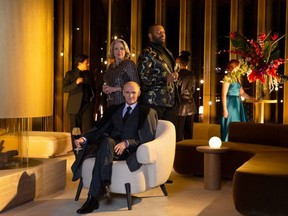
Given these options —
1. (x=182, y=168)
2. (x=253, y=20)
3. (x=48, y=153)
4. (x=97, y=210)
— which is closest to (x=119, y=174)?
(x=97, y=210)

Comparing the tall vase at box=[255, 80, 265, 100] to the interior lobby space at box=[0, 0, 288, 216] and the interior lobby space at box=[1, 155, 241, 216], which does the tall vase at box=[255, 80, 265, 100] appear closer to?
the interior lobby space at box=[0, 0, 288, 216]

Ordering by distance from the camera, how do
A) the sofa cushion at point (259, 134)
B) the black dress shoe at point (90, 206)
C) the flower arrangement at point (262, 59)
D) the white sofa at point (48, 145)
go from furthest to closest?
the white sofa at point (48, 145) → the flower arrangement at point (262, 59) → the sofa cushion at point (259, 134) → the black dress shoe at point (90, 206)

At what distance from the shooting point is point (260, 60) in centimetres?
698

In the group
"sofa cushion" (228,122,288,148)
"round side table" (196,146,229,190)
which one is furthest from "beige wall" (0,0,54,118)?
"sofa cushion" (228,122,288,148)

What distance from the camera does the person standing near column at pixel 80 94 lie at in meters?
7.87

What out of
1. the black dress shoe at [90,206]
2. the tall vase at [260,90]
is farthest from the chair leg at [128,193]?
the tall vase at [260,90]

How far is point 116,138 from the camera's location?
4.89 meters

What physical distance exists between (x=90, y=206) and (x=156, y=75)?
1.59 metres

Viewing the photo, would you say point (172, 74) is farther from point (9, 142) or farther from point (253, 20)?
point (253, 20)

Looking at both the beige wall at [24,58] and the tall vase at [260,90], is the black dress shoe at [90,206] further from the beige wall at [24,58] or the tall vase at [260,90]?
the tall vase at [260,90]

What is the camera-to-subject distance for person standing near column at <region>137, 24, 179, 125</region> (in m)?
5.43

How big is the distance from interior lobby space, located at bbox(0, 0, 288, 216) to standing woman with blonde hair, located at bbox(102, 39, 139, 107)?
58 centimetres

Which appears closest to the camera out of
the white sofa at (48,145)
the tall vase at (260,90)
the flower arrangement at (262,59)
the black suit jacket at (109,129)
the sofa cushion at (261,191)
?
the sofa cushion at (261,191)

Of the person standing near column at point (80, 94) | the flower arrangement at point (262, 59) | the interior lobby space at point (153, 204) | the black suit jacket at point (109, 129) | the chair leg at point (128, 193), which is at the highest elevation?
the flower arrangement at point (262, 59)
